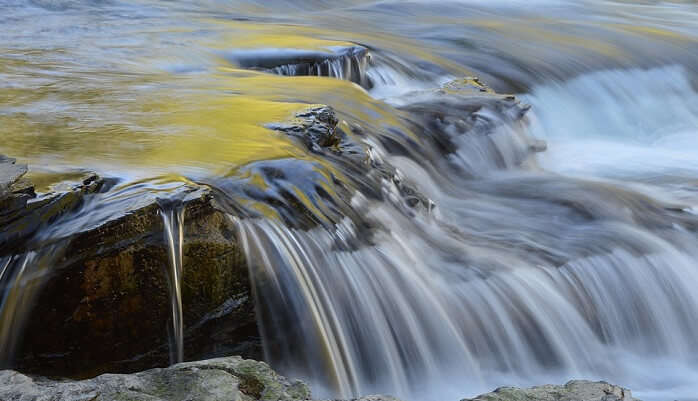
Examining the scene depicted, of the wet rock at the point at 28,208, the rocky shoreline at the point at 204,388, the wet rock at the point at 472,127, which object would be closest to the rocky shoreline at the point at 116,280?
the wet rock at the point at 28,208

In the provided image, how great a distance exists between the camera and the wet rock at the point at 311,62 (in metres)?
7.08

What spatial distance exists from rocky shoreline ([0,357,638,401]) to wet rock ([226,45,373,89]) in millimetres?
4805

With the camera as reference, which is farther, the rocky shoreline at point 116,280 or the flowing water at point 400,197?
the flowing water at point 400,197

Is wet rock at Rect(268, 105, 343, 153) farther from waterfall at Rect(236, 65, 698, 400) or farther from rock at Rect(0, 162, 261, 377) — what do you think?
rock at Rect(0, 162, 261, 377)

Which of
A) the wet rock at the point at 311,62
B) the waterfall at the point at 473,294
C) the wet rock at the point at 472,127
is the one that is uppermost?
the wet rock at the point at 311,62

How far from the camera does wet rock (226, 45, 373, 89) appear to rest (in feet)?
23.2

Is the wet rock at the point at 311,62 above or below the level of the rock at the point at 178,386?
above

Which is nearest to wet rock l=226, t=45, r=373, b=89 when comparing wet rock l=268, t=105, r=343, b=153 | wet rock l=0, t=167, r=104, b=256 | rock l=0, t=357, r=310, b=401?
wet rock l=268, t=105, r=343, b=153

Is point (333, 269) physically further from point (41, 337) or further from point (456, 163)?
point (456, 163)

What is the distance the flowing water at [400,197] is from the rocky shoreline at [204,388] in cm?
77

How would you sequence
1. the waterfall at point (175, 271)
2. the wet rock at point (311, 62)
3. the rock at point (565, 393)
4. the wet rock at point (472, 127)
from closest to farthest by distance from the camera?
the rock at point (565, 393), the waterfall at point (175, 271), the wet rock at point (472, 127), the wet rock at point (311, 62)

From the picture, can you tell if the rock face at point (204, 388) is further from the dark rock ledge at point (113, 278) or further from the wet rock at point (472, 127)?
the wet rock at point (472, 127)

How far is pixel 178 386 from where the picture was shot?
7.61 ft

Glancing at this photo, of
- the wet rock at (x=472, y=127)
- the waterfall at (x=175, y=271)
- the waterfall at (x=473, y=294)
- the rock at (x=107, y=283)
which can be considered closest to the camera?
the rock at (x=107, y=283)
